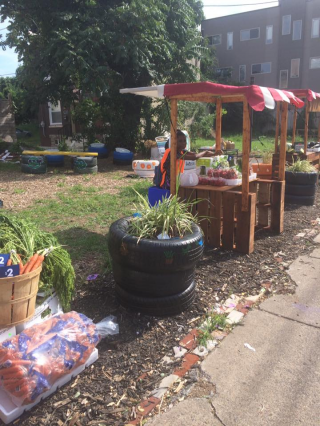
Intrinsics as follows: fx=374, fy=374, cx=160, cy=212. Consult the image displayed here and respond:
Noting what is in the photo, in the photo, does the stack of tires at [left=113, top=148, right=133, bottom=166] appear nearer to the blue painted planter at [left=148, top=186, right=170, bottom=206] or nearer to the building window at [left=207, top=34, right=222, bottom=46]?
the blue painted planter at [left=148, top=186, right=170, bottom=206]

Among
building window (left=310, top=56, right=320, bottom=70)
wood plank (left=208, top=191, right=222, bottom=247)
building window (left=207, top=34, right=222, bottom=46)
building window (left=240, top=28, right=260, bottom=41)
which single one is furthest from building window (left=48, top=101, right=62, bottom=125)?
building window (left=310, top=56, right=320, bottom=70)

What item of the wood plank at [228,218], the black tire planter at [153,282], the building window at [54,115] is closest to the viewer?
the black tire planter at [153,282]

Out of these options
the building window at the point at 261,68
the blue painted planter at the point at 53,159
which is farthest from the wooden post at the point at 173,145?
the building window at the point at 261,68

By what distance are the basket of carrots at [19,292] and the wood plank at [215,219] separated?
9.22ft

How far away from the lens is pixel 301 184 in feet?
24.9

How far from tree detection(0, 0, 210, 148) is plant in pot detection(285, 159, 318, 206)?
7.17 meters

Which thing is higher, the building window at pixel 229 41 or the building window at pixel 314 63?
the building window at pixel 229 41

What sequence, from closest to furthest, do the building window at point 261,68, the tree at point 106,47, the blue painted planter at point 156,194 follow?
the blue painted planter at point 156,194 < the tree at point 106,47 < the building window at point 261,68

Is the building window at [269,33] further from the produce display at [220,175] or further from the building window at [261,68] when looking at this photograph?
the produce display at [220,175]

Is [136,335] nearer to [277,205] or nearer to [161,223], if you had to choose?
[161,223]

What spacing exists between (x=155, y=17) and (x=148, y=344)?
41.2 ft

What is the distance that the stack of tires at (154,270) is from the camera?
320cm

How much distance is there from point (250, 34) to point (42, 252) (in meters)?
40.2

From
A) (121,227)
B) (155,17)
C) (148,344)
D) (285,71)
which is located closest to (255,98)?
(121,227)
